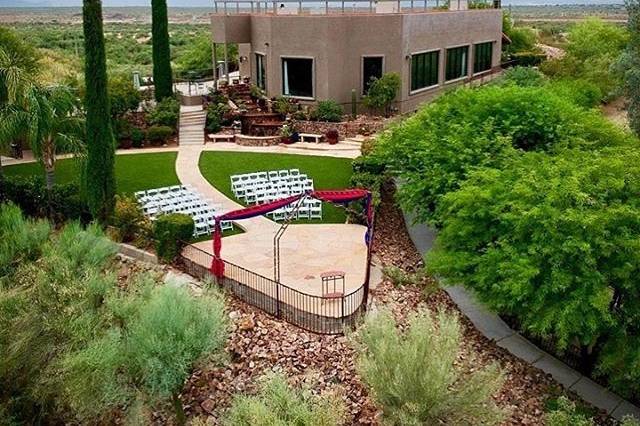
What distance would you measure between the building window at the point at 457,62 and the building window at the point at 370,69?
6.93 metres

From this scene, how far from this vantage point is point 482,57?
44875 mm

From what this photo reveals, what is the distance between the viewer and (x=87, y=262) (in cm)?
1650

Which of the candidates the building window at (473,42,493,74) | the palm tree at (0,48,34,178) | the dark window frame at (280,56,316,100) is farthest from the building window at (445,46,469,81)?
the palm tree at (0,48,34,178)

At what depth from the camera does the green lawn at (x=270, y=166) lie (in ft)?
84.9

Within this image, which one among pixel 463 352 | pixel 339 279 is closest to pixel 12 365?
pixel 339 279

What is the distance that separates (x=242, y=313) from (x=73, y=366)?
16.0ft

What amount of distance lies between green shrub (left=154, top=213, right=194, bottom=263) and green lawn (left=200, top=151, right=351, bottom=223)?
→ 5.44 meters

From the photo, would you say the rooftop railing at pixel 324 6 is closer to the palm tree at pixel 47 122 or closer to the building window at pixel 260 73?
the building window at pixel 260 73

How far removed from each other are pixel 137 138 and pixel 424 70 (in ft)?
55.0

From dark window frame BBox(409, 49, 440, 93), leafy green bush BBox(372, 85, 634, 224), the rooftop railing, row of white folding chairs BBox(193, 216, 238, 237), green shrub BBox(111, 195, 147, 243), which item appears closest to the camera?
leafy green bush BBox(372, 85, 634, 224)

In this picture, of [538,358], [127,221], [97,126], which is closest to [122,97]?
[97,126]

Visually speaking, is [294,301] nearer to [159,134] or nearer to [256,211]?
[256,211]

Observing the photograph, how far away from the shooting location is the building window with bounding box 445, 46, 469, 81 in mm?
40094

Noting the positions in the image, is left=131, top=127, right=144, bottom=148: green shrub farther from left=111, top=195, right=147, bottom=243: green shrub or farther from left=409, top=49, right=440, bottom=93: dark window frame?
left=409, top=49, right=440, bottom=93: dark window frame
